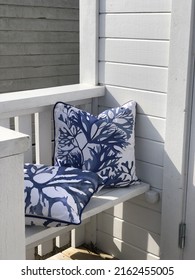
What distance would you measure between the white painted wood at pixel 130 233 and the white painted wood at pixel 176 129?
77mm

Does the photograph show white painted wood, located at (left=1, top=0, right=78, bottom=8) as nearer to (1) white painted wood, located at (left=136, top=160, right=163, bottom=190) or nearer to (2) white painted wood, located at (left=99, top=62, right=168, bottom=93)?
(2) white painted wood, located at (left=99, top=62, right=168, bottom=93)

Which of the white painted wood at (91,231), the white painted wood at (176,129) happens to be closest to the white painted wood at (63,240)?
the white painted wood at (91,231)

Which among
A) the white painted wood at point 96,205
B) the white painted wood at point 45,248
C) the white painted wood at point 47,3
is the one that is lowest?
the white painted wood at point 45,248

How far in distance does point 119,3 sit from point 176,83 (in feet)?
1.64

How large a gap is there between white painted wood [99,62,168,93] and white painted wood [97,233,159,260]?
85cm

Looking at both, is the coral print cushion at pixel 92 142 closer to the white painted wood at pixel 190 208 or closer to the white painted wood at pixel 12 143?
the white painted wood at pixel 190 208

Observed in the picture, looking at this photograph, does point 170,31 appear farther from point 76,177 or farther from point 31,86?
point 31,86

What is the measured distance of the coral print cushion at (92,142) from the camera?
205 centimetres

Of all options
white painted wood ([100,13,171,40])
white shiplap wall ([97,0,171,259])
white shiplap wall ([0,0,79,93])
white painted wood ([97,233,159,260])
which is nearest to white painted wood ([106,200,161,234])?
white shiplap wall ([97,0,171,259])

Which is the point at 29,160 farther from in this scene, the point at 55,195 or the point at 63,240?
the point at 63,240

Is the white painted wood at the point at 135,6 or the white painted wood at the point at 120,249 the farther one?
the white painted wood at the point at 120,249

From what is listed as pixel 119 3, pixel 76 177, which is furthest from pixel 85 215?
pixel 119 3

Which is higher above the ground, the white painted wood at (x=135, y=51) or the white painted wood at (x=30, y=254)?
the white painted wood at (x=135, y=51)
